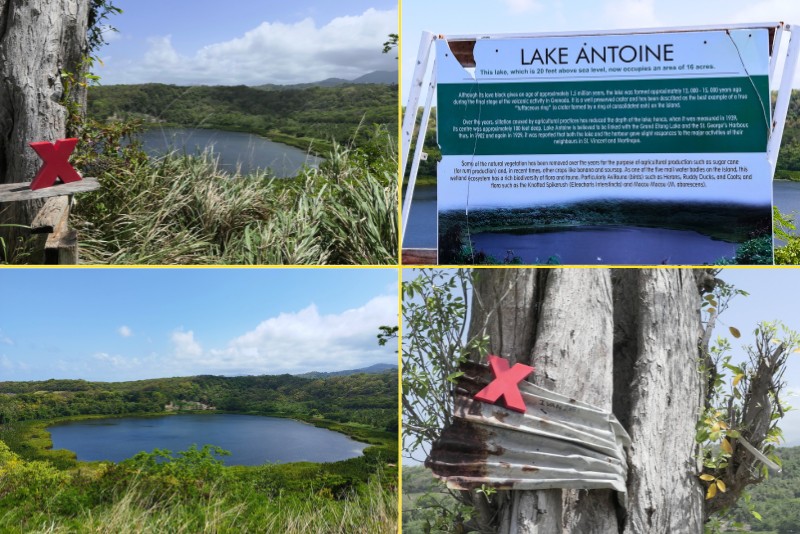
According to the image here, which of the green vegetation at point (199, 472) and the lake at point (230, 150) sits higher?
the lake at point (230, 150)

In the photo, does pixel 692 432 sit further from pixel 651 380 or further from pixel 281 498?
pixel 281 498

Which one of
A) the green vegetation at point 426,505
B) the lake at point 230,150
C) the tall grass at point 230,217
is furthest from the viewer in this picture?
the lake at point 230,150

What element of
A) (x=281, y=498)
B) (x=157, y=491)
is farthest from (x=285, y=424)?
(x=157, y=491)

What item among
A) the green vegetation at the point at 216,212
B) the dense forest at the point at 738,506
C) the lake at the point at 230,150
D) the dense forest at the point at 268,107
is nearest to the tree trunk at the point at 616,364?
the dense forest at the point at 738,506

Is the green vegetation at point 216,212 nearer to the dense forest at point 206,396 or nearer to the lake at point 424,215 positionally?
the lake at point 424,215

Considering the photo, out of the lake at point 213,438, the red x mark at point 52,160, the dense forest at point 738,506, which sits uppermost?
the red x mark at point 52,160
